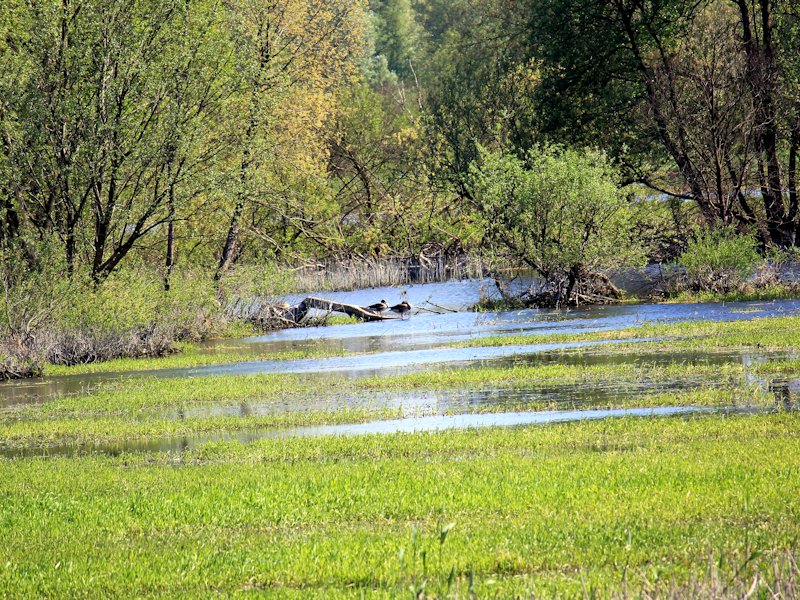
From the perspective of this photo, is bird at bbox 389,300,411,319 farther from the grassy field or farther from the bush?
the grassy field

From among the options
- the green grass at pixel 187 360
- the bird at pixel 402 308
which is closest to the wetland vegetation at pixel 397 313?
the green grass at pixel 187 360

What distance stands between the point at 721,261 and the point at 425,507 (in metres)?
30.8

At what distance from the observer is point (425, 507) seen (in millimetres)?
11406

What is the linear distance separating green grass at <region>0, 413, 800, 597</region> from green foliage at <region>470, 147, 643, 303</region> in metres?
26.6

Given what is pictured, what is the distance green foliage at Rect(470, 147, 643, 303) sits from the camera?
42.4 metres

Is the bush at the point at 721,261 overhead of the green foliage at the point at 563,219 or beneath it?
beneath

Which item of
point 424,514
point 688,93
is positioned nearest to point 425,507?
point 424,514

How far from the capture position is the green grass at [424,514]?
8953mm

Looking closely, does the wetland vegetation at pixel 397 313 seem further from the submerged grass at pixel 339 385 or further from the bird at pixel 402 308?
the bird at pixel 402 308

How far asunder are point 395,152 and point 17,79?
39.1 meters

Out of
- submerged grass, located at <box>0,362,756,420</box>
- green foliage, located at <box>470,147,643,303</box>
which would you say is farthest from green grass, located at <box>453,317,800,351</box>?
green foliage, located at <box>470,147,643,303</box>

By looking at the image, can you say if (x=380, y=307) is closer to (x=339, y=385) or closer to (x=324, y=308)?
(x=324, y=308)

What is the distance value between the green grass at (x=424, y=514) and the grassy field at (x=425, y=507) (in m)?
0.03

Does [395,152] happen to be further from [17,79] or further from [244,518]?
[244,518]
